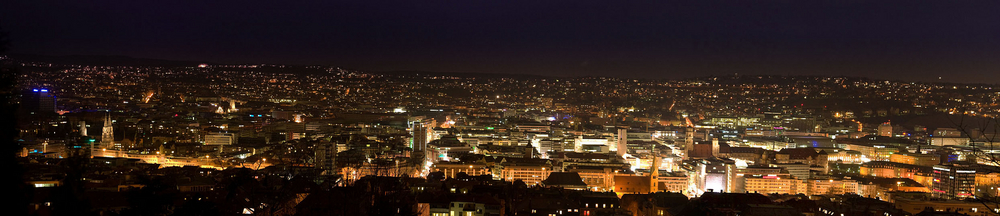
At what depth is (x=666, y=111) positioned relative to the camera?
60406mm

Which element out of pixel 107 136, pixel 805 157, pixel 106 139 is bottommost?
pixel 805 157

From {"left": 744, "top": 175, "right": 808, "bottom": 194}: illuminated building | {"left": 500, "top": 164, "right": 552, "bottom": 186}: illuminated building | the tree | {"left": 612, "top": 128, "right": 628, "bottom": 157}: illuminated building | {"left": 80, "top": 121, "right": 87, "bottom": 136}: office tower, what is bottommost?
{"left": 744, "top": 175, "right": 808, "bottom": 194}: illuminated building

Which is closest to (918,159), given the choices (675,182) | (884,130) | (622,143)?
(622,143)

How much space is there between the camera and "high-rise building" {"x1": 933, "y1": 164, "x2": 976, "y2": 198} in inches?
990

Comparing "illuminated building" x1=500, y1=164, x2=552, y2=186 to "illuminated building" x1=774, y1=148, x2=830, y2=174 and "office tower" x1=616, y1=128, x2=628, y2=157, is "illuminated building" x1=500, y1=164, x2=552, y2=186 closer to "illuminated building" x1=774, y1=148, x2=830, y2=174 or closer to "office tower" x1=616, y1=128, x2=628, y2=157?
"office tower" x1=616, y1=128, x2=628, y2=157

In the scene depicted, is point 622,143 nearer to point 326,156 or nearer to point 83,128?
point 326,156

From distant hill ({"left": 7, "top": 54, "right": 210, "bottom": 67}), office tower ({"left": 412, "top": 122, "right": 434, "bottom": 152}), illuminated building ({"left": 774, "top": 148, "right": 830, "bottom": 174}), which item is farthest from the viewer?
distant hill ({"left": 7, "top": 54, "right": 210, "bottom": 67})

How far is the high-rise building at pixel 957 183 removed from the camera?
25141 millimetres

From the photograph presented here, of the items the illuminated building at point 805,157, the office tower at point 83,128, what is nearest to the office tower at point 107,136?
the office tower at point 83,128

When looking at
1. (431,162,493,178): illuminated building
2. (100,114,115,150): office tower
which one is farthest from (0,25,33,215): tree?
(100,114,115,150): office tower

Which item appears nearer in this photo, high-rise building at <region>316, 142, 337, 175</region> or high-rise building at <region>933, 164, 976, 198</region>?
high-rise building at <region>316, 142, 337, 175</region>

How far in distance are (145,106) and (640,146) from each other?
32731mm

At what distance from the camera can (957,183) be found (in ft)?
83.3

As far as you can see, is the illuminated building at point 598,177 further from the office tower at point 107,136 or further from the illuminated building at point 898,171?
the office tower at point 107,136
